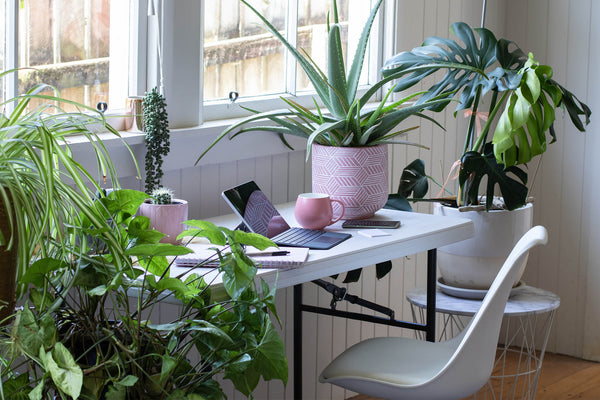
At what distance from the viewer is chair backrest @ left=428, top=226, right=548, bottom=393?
199 cm

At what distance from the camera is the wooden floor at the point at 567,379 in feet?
10.5

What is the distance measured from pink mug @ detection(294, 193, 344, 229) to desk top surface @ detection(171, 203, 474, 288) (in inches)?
3.2

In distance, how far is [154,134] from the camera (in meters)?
2.15

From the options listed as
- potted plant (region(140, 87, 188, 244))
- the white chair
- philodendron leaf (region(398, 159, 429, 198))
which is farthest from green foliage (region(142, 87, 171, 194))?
philodendron leaf (region(398, 159, 429, 198))

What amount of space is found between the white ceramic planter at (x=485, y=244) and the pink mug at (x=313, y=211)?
2.24 feet

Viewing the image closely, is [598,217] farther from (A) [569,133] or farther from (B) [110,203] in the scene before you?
(B) [110,203]

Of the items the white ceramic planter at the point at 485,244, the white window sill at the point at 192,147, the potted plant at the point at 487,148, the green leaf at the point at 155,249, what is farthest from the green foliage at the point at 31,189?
the white ceramic planter at the point at 485,244

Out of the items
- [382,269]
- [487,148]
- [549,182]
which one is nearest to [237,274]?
[382,269]

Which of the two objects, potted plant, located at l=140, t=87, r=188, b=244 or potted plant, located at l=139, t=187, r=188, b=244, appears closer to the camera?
potted plant, located at l=139, t=187, r=188, b=244

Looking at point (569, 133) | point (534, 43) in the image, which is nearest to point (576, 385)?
point (569, 133)

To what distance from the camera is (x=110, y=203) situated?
151cm

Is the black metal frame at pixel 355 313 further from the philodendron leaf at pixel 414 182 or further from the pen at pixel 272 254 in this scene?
the pen at pixel 272 254

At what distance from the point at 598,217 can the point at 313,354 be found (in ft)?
4.51

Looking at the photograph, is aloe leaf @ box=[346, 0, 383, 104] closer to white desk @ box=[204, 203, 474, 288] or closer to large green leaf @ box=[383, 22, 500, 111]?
large green leaf @ box=[383, 22, 500, 111]
